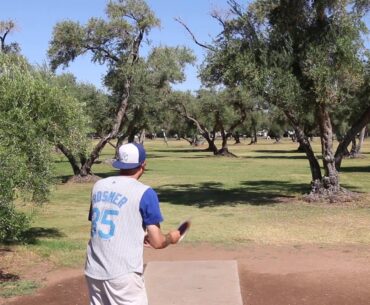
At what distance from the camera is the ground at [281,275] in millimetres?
6668

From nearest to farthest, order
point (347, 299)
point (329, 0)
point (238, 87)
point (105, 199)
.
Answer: point (105, 199), point (347, 299), point (329, 0), point (238, 87)

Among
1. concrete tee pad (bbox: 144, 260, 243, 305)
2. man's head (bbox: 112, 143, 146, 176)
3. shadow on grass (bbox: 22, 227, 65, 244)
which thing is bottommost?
shadow on grass (bbox: 22, 227, 65, 244)

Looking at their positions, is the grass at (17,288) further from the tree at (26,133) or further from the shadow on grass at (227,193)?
the shadow on grass at (227,193)

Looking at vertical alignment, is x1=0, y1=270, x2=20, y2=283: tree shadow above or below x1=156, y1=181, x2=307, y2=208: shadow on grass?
below

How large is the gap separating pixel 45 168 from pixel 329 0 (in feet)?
31.0

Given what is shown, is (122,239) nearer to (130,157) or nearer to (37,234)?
(130,157)

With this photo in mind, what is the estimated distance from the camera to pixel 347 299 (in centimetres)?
658

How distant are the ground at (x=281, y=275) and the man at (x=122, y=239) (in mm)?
3142

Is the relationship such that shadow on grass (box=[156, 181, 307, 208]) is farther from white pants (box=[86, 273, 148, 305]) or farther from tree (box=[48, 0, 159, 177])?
white pants (box=[86, 273, 148, 305])

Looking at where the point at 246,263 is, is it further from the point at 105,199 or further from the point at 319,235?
the point at 105,199

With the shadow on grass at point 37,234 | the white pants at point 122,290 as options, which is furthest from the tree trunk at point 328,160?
the white pants at point 122,290

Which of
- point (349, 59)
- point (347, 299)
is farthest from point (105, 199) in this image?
point (349, 59)

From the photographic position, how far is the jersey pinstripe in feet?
11.8

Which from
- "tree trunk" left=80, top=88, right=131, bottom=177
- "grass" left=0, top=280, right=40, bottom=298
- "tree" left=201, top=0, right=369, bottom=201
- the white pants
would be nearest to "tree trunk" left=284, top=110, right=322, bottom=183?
"tree" left=201, top=0, right=369, bottom=201
